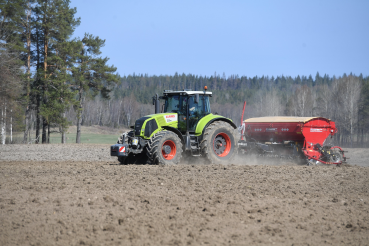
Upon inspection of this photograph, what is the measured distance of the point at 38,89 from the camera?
101 ft

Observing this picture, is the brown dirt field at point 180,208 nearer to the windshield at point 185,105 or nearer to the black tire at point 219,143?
the black tire at point 219,143

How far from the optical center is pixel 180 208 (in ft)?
22.8

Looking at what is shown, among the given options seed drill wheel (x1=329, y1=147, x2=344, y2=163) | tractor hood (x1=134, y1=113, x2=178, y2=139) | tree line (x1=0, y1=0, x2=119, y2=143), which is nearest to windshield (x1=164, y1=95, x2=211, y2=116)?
tractor hood (x1=134, y1=113, x2=178, y2=139)

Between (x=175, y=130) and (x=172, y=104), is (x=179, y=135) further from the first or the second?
(x=172, y=104)

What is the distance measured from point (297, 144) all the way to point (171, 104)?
5.74 metres

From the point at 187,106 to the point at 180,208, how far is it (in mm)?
6123

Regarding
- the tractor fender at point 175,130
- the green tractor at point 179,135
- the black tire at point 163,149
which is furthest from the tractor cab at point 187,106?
the black tire at point 163,149

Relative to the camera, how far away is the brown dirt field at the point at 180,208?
5609 millimetres

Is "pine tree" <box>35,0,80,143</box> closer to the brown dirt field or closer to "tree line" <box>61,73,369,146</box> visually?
"tree line" <box>61,73,369,146</box>

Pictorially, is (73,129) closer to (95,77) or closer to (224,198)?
(95,77)

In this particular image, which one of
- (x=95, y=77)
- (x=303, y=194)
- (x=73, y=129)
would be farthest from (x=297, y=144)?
(x=73, y=129)

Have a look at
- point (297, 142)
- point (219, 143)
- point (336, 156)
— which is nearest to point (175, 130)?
point (219, 143)

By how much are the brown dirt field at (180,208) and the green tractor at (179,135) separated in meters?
1.24

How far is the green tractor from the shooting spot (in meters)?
11.7
